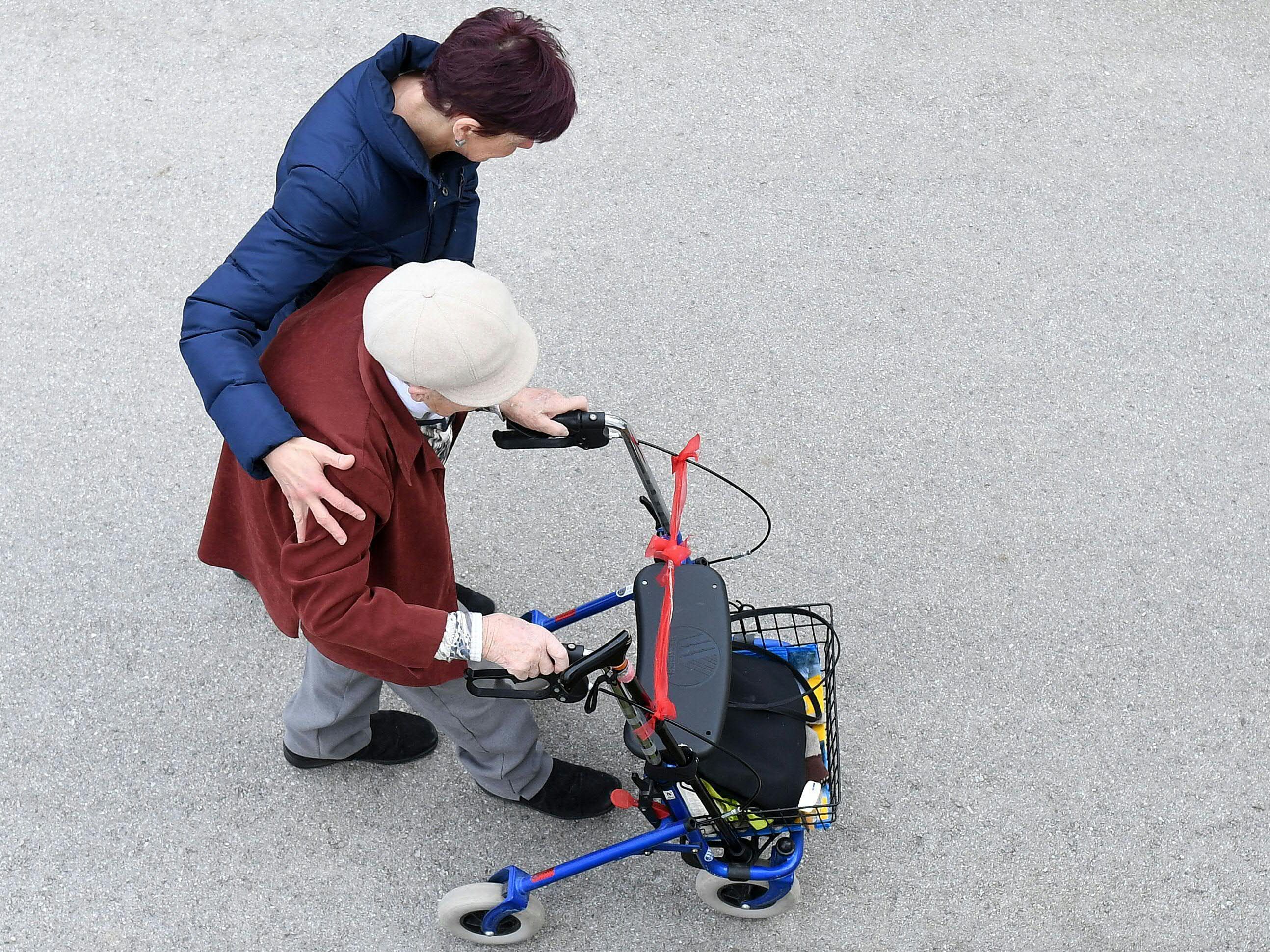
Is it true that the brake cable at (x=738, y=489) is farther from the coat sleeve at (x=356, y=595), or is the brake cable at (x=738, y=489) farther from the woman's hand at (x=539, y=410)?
the coat sleeve at (x=356, y=595)

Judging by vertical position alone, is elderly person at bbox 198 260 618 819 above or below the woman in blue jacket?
below

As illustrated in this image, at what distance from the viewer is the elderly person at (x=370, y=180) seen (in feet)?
5.95

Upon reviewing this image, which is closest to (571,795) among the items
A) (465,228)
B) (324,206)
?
(465,228)

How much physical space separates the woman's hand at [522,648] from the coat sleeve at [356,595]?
3.1 inches

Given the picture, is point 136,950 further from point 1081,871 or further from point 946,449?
point 946,449

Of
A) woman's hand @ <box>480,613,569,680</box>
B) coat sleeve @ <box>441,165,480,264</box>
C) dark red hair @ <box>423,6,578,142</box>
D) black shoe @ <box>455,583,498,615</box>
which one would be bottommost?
black shoe @ <box>455,583,498,615</box>

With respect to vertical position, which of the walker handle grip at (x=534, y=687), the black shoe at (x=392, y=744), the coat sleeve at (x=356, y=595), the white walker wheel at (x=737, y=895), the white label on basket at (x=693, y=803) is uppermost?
the coat sleeve at (x=356, y=595)

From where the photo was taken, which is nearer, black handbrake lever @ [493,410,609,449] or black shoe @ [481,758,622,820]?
black handbrake lever @ [493,410,609,449]

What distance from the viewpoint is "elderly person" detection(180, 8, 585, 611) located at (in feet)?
5.95

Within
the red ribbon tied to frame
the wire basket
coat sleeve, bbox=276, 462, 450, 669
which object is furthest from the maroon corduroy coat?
the wire basket

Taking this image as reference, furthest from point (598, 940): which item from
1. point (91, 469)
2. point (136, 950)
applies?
point (91, 469)

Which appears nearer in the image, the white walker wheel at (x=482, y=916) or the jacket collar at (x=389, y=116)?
the jacket collar at (x=389, y=116)

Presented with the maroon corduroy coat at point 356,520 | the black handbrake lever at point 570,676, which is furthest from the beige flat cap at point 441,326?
the black handbrake lever at point 570,676

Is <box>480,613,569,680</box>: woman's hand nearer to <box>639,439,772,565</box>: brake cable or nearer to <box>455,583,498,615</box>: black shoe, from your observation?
<box>639,439,772,565</box>: brake cable
